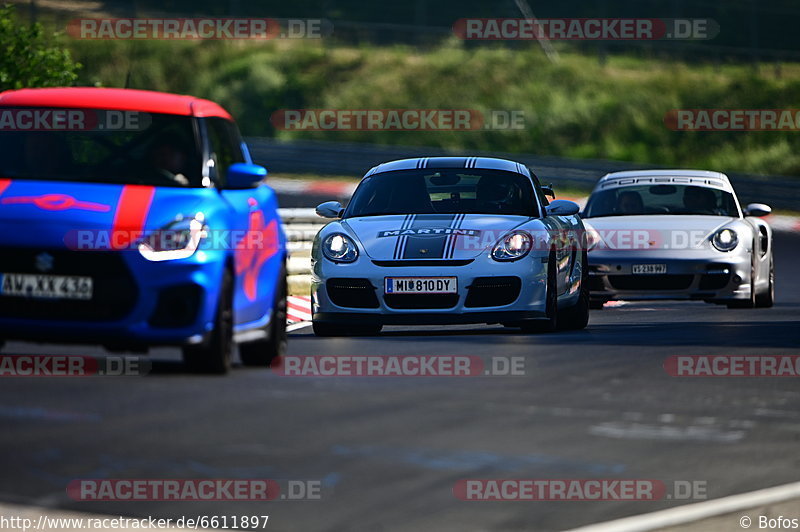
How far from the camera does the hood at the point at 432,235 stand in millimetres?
10609

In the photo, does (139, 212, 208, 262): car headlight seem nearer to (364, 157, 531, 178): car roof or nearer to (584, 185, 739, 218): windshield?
(364, 157, 531, 178): car roof

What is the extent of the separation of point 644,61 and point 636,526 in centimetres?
8314

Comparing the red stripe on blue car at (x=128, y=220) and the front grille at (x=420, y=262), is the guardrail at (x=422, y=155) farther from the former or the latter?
the red stripe on blue car at (x=128, y=220)

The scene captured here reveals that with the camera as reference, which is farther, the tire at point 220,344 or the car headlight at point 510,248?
the car headlight at point 510,248

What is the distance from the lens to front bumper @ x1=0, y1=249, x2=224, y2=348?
5.45 metres

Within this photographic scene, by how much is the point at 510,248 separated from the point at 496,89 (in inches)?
1577

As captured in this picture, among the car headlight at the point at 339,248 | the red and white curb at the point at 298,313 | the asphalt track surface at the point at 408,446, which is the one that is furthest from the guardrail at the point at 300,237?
the asphalt track surface at the point at 408,446

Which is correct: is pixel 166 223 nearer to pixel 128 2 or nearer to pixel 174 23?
pixel 174 23

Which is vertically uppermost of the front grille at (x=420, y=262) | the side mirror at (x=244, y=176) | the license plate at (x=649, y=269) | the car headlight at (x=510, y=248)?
the side mirror at (x=244, y=176)

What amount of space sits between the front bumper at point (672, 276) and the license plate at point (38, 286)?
10.3 m

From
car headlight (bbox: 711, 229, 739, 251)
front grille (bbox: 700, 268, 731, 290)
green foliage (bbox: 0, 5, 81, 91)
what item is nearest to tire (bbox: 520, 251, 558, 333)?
front grille (bbox: 700, 268, 731, 290)
